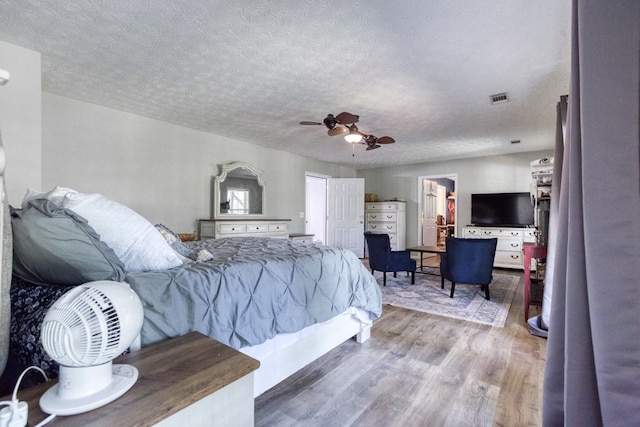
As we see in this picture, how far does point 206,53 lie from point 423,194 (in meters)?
6.10

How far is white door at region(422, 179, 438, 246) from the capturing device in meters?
7.37

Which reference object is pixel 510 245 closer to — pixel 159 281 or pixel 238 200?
pixel 238 200

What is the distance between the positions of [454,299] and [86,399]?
12.4 ft

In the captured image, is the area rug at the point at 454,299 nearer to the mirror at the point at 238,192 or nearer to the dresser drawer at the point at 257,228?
the dresser drawer at the point at 257,228

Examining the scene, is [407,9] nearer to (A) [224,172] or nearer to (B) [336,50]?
(B) [336,50]

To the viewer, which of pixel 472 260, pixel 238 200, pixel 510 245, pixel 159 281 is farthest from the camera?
pixel 510 245

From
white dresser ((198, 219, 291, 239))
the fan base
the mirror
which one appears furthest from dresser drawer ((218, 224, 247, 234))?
the fan base

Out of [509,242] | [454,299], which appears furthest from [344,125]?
[509,242]

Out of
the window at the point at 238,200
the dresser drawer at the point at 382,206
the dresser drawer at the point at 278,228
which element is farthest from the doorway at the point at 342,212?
the window at the point at 238,200

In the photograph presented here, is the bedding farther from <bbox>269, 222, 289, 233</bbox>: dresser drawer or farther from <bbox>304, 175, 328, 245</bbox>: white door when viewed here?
<bbox>304, 175, 328, 245</bbox>: white door

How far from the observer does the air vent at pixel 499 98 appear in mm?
3120

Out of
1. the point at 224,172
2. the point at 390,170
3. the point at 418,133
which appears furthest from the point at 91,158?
the point at 390,170

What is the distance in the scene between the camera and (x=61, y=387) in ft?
2.54

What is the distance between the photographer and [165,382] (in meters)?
0.89
